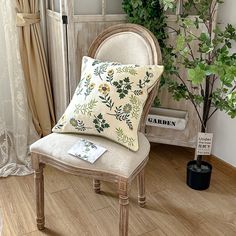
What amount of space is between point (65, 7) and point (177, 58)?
2.52 ft

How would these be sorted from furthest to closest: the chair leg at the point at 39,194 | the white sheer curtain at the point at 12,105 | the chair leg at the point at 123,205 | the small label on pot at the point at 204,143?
the white sheer curtain at the point at 12,105 → the small label on pot at the point at 204,143 → the chair leg at the point at 39,194 → the chair leg at the point at 123,205

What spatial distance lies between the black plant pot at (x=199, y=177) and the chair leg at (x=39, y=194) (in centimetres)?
93

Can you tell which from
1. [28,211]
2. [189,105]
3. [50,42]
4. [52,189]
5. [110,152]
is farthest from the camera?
[50,42]

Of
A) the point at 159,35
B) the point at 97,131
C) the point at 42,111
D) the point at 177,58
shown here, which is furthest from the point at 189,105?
the point at 42,111

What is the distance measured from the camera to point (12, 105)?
89.1 inches

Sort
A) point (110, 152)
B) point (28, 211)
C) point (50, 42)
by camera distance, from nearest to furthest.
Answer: point (110, 152), point (28, 211), point (50, 42)

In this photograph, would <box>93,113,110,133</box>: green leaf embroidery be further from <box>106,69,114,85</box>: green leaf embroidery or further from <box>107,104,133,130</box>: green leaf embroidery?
<box>106,69,114,85</box>: green leaf embroidery

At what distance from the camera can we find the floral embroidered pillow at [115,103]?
1.51 m

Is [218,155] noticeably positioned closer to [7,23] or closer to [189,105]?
[189,105]

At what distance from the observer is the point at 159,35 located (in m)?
2.10

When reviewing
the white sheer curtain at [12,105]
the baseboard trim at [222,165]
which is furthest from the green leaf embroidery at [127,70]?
the baseboard trim at [222,165]

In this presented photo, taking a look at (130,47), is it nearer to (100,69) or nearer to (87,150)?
(100,69)

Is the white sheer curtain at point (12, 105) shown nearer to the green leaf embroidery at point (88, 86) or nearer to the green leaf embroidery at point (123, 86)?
the green leaf embroidery at point (88, 86)

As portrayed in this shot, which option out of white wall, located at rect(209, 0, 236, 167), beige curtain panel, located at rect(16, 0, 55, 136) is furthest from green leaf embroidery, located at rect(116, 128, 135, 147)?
beige curtain panel, located at rect(16, 0, 55, 136)
